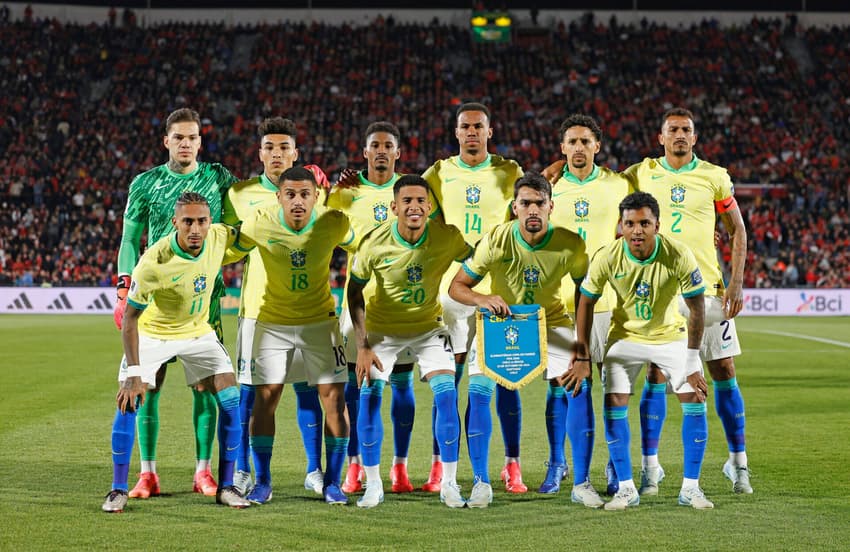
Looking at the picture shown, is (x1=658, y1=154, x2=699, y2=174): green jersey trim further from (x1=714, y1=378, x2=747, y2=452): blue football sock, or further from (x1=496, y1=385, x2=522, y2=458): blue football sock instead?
(x1=496, y1=385, x2=522, y2=458): blue football sock

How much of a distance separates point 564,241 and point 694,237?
114cm

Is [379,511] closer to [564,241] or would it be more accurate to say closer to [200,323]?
[200,323]

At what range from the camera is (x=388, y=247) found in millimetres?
6289

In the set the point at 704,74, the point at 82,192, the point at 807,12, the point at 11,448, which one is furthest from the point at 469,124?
the point at 807,12

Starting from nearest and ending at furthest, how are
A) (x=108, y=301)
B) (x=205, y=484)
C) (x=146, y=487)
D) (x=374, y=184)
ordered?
(x=146, y=487)
(x=205, y=484)
(x=374, y=184)
(x=108, y=301)

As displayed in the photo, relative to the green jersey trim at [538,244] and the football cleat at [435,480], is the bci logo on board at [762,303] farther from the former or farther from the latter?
the green jersey trim at [538,244]

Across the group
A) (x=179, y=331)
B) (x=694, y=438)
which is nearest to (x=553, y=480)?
(x=694, y=438)

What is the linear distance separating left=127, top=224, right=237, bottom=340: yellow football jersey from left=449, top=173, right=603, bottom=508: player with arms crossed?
148cm

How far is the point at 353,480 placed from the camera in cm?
666

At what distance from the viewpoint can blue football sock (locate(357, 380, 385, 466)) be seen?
244 inches

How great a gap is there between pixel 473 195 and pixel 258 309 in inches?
67.8

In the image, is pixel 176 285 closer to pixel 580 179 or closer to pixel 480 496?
pixel 480 496

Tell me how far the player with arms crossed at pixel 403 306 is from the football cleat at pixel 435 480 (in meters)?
0.49

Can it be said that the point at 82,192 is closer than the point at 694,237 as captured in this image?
No
